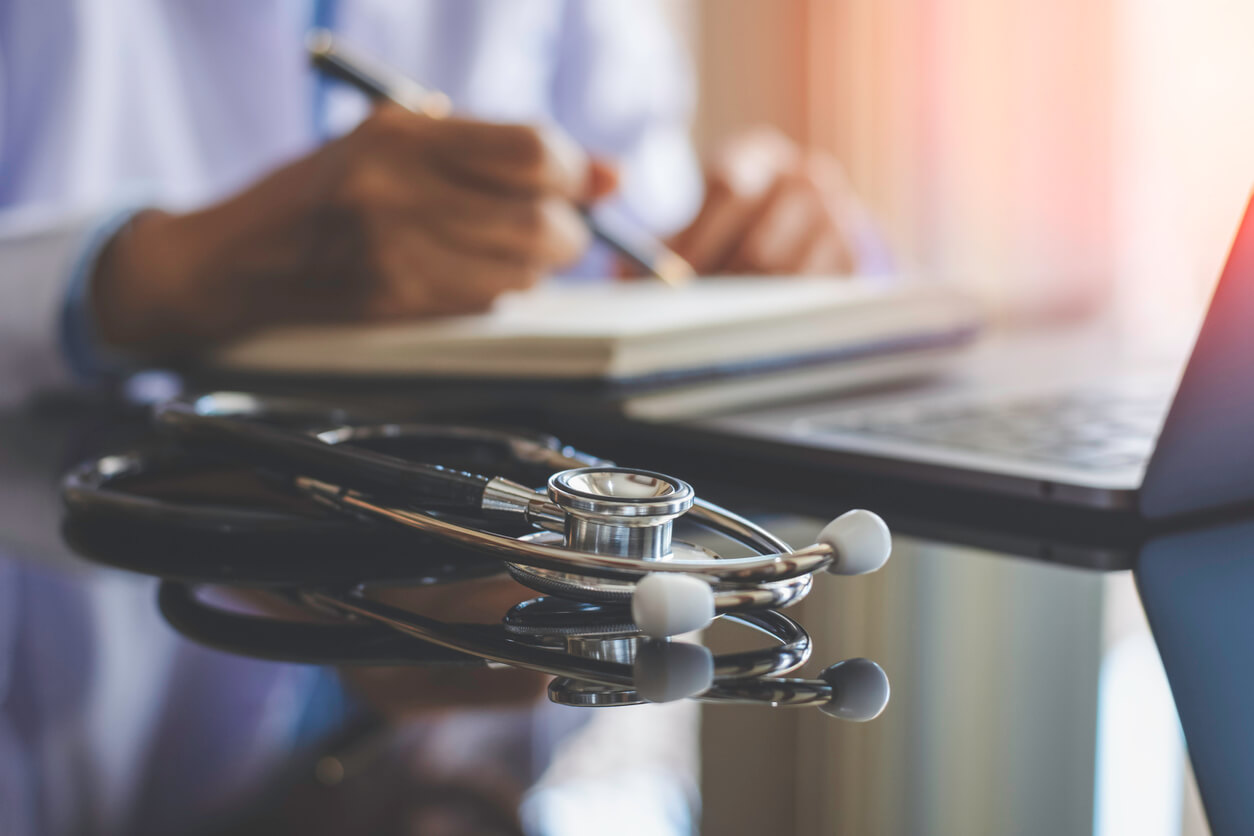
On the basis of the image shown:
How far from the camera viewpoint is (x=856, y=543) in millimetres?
201

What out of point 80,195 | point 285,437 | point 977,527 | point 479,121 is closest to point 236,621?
point 285,437

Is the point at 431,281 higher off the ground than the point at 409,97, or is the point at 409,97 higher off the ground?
the point at 409,97

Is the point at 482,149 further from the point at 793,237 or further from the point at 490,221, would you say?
the point at 793,237

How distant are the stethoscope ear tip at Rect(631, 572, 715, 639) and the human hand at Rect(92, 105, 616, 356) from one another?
18.0 inches

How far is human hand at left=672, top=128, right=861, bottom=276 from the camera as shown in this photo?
2.99 ft

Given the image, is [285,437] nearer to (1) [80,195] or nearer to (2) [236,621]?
(2) [236,621]

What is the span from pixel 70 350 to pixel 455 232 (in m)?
0.23

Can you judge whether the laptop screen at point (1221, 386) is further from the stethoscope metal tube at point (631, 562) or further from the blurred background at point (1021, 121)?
the blurred background at point (1021, 121)

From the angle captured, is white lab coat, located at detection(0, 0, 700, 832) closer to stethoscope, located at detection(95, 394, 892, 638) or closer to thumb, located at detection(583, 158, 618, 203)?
stethoscope, located at detection(95, 394, 892, 638)

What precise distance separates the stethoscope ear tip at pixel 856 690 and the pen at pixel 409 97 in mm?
494

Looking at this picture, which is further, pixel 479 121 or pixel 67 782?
pixel 479 121

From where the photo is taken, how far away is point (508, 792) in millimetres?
159

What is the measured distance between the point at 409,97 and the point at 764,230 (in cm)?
34

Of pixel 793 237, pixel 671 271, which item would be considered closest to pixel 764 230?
pixel 793 237
